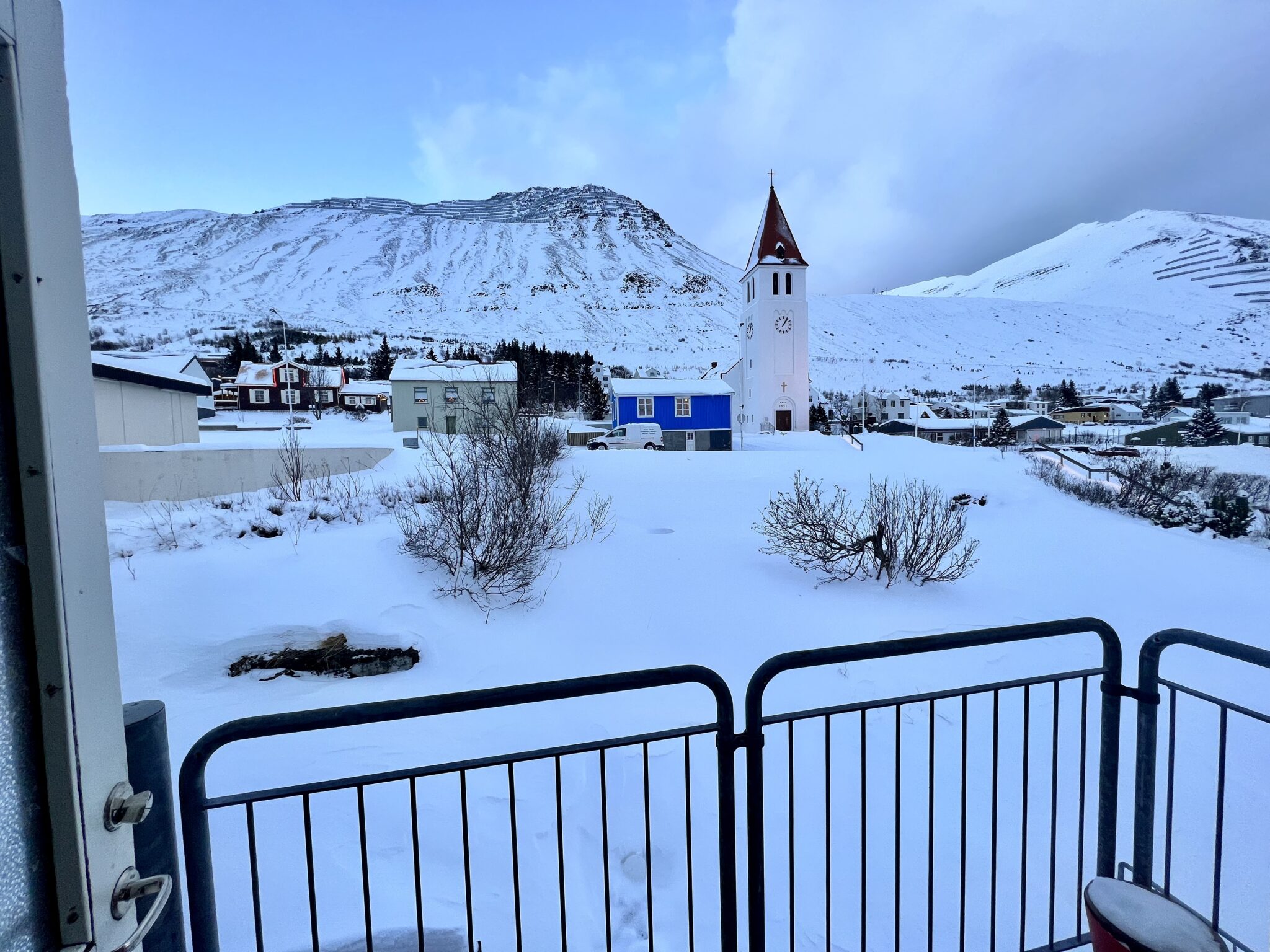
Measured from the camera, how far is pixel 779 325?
39.6m

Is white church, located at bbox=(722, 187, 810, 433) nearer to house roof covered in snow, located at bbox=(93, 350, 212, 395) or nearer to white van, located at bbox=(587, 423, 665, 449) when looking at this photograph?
white van, located at bbox=(587, 423, 665, 449)

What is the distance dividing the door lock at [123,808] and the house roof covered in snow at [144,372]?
2473 cm

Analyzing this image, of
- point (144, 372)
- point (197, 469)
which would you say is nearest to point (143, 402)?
point (144, 372)

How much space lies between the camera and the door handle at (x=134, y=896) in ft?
3.67

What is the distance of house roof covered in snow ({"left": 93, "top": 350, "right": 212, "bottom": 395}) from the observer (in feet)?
71.3

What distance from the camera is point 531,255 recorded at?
16750cm

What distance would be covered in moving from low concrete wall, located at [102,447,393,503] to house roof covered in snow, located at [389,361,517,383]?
1208 centimetres

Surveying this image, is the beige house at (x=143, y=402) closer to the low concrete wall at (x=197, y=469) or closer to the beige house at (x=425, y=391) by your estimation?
the low concrete wall at (x=197, y=469)

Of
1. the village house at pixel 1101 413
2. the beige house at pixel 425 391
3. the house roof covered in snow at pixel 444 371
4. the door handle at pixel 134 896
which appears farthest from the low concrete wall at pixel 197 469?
the village house at pixel 1101 413

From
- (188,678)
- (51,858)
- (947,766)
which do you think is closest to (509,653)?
(188,678)

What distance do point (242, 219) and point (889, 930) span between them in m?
231

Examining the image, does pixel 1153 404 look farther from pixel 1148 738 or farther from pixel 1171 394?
pixel 1148 738

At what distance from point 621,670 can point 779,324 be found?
33.6 meters

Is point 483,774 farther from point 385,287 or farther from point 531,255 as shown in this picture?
point 531,255
